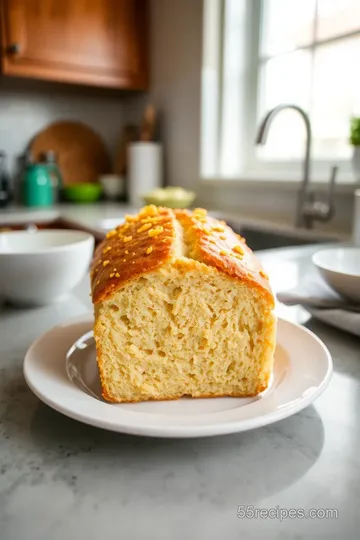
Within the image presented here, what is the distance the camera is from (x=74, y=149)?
291 centimetres

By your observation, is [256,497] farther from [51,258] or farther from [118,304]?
[51,258]

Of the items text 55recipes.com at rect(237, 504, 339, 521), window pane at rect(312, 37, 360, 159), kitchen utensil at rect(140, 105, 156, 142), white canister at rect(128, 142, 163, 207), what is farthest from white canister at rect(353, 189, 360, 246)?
kitchen utensil at rect(140, 105, 156, 142)

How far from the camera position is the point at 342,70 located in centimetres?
183

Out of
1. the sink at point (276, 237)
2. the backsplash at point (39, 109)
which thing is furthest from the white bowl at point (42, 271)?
the backsplash at point (39, 109)

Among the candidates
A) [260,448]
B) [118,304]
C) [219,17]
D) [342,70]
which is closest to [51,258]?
[118,304]

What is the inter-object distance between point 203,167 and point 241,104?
373 mm

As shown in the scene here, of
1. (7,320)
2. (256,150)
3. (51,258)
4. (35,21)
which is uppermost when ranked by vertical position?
(35,21)

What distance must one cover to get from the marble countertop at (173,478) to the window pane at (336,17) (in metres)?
1.72

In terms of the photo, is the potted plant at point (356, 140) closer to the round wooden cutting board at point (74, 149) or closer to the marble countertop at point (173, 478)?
the marble countertop at point (173, 478)

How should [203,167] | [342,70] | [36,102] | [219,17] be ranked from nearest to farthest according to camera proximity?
[342,70] < [219,17] < [203,167] < [36,102]

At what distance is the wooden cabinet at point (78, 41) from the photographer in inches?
88.1

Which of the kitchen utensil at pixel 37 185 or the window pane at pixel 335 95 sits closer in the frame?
the window pane at pixel 335 95

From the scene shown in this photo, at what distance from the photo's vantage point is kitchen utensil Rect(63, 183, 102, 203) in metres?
2.70

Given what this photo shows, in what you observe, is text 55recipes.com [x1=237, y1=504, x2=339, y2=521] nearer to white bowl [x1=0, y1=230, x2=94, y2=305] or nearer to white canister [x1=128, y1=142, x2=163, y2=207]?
white bowl [x1=0, y1=230, x2=94, y2=305]
